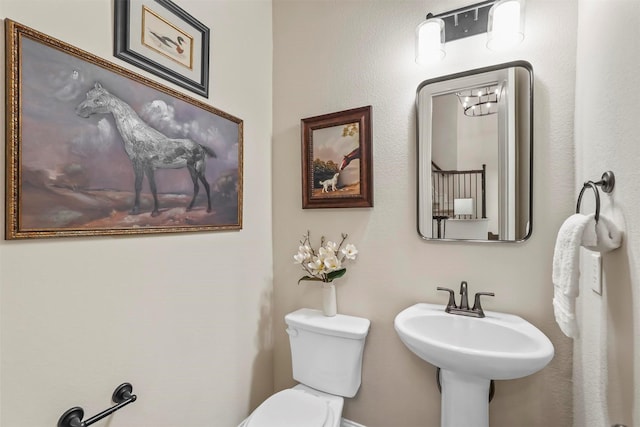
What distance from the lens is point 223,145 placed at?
1.52 meters

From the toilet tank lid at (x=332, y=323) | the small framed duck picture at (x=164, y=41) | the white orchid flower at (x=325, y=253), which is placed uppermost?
the small framed duck picture at (x=164, y=41)

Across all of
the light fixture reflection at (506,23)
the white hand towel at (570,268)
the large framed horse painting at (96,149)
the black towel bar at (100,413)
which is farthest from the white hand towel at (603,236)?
the black towel bar at (100,413)

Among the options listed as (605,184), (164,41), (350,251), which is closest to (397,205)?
(350,251)

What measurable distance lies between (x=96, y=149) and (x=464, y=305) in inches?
61.8

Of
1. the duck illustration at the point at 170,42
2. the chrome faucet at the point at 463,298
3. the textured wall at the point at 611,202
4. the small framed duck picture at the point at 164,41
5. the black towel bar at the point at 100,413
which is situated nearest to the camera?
the textured wall at the point at 611,202

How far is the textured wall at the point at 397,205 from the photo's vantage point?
1237mm

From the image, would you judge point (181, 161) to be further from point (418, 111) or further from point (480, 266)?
point (480, 266)

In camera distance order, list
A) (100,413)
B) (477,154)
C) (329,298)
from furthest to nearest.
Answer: (329,298) → (477,154) → (100,413)

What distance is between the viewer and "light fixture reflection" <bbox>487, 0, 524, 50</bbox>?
1224mm

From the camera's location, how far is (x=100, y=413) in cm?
98

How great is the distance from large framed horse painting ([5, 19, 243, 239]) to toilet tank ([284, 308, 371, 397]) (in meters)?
0.73

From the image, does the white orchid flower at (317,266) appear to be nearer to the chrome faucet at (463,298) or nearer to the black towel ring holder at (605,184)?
the chrome faucet at (463,298)

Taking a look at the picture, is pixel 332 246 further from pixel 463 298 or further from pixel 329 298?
pixel 463 298

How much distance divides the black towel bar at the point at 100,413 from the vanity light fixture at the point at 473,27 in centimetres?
183
